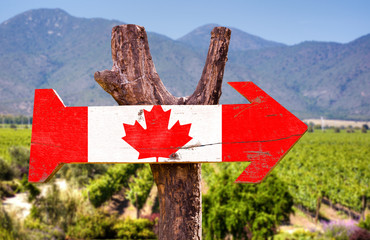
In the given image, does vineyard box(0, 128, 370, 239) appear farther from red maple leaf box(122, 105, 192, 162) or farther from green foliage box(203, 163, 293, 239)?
red maple leaf box(122, 105, 192, 162)

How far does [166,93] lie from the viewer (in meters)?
2.77

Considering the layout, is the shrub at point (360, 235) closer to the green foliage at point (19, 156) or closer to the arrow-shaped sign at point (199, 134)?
the arrow-shaped sign at point (199, 134)

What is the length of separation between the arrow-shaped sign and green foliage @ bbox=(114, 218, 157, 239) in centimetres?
1637

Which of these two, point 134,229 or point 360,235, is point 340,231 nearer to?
point 360,235

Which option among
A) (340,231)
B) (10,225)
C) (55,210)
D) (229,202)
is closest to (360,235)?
(340,231)

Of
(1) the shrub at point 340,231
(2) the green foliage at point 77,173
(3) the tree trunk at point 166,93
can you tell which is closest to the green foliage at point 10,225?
(3) the tree trunk at point 166,93

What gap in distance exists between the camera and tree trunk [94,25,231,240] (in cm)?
255

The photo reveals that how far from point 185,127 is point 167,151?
0.67 ft

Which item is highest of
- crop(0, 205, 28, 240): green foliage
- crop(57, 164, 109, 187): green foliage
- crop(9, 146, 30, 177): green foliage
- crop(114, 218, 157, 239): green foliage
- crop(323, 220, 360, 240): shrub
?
crop(9, 146, 30, 177): green foliage

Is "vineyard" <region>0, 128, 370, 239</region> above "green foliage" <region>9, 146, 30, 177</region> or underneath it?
underneath

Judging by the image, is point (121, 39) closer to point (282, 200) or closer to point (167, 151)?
point (167, 151)

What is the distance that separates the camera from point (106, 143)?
2418mm

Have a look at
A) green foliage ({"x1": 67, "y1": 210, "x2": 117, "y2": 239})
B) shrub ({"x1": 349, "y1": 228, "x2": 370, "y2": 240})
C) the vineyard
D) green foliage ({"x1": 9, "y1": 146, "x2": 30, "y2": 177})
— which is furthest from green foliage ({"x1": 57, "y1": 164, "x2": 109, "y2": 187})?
shrub ({"x1": 349, "y1": 228, "x2": 370, "y2": 240})

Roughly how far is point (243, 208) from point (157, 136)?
13.0m
